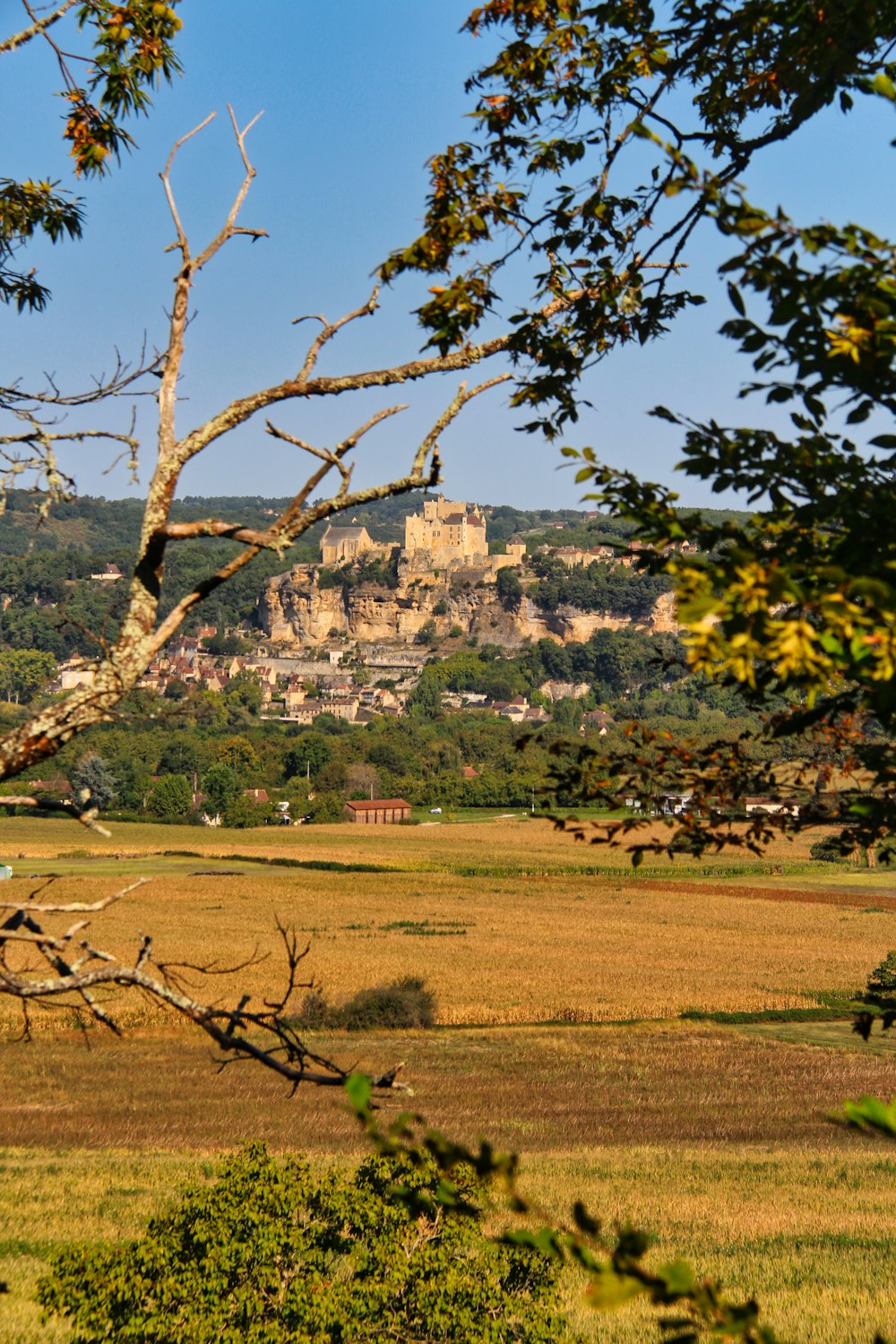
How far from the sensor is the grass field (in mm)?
14953

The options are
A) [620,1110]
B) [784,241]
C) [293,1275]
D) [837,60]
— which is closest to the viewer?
[784,241]

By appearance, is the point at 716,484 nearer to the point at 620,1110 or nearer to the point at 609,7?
the point at 609,7

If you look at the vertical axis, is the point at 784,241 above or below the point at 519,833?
above

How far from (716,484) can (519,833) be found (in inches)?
3924

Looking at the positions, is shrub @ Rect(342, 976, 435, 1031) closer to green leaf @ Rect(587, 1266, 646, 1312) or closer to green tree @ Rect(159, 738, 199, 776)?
green leaf @ Rect(587, 1266, 646, 1312)

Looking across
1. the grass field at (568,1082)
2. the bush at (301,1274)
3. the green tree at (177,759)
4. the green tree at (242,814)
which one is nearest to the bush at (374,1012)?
the grass field at (568,1082)

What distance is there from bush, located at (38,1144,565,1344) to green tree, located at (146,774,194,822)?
97.6 metres

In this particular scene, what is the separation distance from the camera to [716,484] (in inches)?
153

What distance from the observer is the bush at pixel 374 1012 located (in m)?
31.1

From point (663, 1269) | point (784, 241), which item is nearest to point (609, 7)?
point (784, 241)

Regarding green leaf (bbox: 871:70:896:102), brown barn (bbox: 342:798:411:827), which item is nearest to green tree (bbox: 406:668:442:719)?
brown barn (bbox: 342:798:411:827)

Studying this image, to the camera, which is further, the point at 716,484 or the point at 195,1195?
the point at 195,1195

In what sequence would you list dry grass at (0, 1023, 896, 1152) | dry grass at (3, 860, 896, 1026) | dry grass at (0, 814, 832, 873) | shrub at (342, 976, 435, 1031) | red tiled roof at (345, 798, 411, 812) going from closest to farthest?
dry grass at (0, 1023, 896, 1152) < shrub at (342, 976, 435, 1031) < dry grass at (3, 860, 896, 1026) < dry grass at (0, 814, 832, 873) < red tiled roof at (345, 798, 411, 812)

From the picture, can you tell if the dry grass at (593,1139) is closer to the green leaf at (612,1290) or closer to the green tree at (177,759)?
the green leaf at (612,1290)
